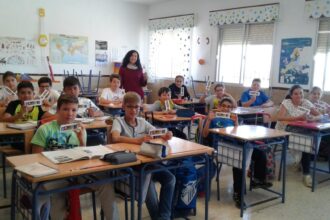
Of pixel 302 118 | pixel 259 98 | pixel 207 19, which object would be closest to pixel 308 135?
pixel 302 118

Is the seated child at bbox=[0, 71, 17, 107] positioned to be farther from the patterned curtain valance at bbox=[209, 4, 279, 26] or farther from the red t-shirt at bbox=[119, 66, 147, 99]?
the patterned curtain valance at bbox=[209, 4, 279, 26]

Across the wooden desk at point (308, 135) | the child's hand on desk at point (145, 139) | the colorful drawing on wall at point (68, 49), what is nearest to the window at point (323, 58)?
the wooden desk at point (308, 135)

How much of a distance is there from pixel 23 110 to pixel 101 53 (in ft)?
18.2

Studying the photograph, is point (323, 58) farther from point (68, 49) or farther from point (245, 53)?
point (68, 49)

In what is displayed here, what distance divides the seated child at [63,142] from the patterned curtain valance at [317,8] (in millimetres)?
4555

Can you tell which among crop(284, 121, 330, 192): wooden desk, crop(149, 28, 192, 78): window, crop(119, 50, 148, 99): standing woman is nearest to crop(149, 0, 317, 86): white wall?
crop(149, 28, 192, 78): window

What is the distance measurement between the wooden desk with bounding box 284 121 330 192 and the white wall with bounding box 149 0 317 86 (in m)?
2.40

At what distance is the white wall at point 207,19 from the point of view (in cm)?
578

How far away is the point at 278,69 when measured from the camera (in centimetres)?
616

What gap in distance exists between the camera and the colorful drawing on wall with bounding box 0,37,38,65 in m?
7.12

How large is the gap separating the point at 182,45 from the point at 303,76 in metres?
3.21

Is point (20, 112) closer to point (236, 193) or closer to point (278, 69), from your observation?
point (236, 193)

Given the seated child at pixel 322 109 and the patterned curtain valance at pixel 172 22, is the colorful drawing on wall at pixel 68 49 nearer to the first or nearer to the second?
the patterned curtain valance at pixel 172 22

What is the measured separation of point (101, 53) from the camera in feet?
27.9
